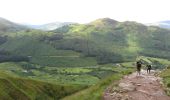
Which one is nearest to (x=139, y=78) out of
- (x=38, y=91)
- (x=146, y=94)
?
(x=146, y=94)

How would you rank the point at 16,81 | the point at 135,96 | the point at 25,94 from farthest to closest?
the point at 16,81 < the point at 25,94 < the point at 135,96

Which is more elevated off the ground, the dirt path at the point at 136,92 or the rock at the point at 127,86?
the rock at the point at 127,86

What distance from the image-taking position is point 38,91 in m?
146

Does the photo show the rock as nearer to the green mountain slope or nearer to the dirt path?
the dirt path

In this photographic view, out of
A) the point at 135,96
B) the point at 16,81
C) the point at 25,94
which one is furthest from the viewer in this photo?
the point at 16,81

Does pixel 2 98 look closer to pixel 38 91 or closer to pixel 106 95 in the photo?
pixel 38 91

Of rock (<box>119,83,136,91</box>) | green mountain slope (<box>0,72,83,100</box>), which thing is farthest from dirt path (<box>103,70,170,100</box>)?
green mountain slope (<box>0,72,83,100</box>)

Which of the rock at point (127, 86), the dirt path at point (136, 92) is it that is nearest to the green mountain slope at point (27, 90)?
the rock at point (127, 86)

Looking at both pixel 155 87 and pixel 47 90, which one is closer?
pixel 155 87

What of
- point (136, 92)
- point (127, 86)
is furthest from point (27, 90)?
point (136, 92)

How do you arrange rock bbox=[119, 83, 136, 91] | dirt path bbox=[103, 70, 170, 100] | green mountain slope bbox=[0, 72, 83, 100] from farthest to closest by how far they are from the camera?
green mountain slope bbox=[0, 72, 83, 100]
rock bbox=[119, 83, 136, 91]
dirt path bbox=[103, 70, 170, 100]

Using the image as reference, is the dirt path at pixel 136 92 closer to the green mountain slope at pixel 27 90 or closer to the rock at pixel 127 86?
the rock at pixel 127 86

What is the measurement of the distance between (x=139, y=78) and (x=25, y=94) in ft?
223

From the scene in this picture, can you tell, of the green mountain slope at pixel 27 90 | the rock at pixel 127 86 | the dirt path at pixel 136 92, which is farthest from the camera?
the green mountain slope at pixel 27 90
